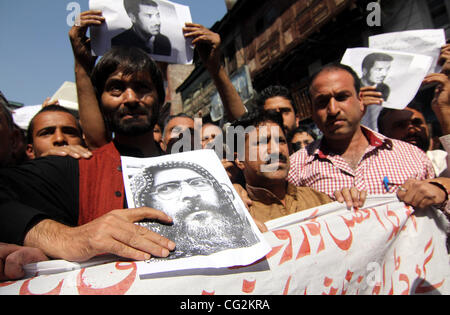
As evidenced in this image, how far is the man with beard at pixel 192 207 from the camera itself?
835 mm

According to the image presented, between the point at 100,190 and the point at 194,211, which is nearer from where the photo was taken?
the point at 194,211

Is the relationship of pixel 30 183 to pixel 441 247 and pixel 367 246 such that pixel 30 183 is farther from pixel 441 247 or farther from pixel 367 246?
pixel 441 247

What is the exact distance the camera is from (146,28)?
1542mm

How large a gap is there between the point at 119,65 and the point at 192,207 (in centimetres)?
84

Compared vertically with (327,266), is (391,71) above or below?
above

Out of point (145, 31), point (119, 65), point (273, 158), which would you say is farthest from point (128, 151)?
point (273, 158)

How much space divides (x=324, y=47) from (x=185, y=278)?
987 centimetres

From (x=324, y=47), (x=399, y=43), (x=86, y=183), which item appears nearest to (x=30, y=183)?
(x=86, y=183)

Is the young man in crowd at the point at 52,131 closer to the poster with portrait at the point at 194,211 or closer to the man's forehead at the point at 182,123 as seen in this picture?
the man's forehead at the point at 182,123

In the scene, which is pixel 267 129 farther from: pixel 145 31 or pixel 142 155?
pixel 145 31

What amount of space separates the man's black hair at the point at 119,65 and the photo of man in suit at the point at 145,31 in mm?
152

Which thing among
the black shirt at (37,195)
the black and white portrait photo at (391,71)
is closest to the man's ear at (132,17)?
the black shirt at (37,195)

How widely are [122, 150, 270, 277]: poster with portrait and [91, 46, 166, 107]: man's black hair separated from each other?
1.72ft

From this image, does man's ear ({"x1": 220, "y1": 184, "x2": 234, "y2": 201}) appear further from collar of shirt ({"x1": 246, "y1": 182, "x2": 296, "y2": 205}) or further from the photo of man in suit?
the photo of man in suit
